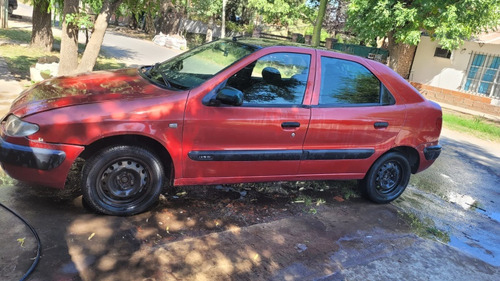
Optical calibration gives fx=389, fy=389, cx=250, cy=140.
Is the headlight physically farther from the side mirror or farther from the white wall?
the white wall

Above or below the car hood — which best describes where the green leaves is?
above

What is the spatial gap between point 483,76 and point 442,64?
6.51 feet

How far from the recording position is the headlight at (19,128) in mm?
3213

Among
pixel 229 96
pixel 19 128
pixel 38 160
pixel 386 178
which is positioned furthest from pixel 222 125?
pixel 386 178

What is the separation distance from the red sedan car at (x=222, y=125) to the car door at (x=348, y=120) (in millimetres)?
12

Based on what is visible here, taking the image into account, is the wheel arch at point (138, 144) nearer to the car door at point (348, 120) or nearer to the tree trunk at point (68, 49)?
the car door at point (348, 120)

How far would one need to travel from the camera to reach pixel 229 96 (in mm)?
3648

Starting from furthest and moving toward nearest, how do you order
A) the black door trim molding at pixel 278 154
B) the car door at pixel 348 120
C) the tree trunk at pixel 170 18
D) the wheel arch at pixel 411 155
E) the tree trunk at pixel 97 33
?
the tree trunk at pixel 170 18 < the tree trunk at pixel 97 33 < the wheel arch at pixel 411 155 < the car door at pixel 348 120 < the black door trim molding at pixel 278 154

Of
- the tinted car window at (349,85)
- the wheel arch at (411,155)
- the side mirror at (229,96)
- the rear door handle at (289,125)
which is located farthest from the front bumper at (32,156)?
the wheel arch at (411,155)

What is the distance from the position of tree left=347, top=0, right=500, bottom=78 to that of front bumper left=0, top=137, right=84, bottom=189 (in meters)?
13.8

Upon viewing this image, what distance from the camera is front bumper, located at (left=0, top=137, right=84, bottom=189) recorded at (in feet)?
10.6

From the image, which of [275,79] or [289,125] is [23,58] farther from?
[289,125]

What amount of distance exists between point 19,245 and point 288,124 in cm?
258

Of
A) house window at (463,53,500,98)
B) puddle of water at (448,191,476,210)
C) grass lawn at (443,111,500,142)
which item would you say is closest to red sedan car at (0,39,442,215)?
puddle of water at (448,191,476,210)
